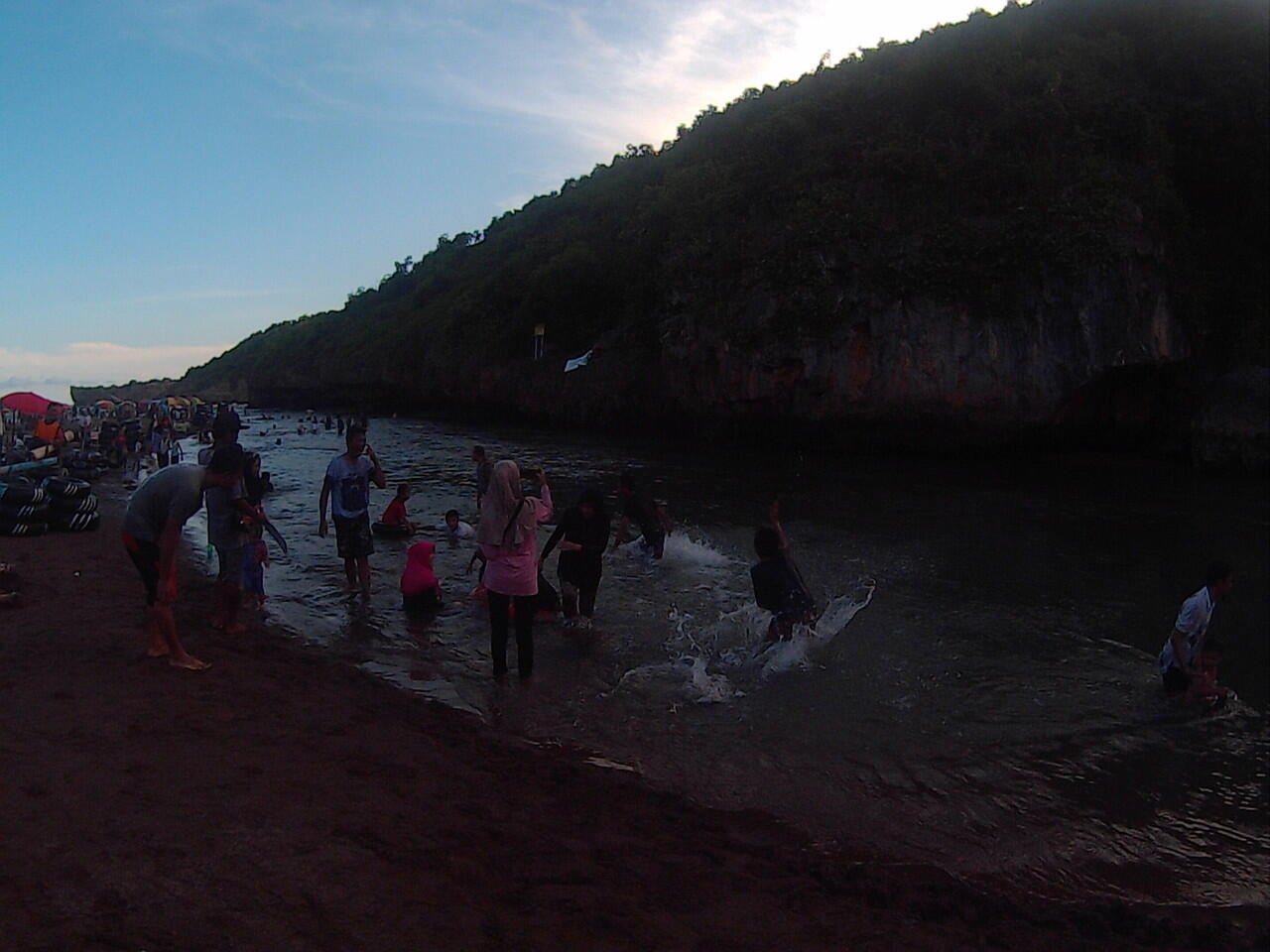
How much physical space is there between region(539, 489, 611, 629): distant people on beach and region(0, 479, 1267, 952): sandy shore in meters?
3.10

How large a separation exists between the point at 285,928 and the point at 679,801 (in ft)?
8.80

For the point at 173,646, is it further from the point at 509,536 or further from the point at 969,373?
the point at 969,373

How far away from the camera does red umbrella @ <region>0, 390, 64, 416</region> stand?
→ 105ft

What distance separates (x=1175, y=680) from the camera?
787 centimetres

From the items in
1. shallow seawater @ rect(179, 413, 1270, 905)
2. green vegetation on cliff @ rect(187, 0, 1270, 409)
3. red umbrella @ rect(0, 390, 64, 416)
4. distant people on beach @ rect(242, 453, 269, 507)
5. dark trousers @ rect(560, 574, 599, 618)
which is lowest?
shallow seawater @ rect(179, 413, 1270, 905)

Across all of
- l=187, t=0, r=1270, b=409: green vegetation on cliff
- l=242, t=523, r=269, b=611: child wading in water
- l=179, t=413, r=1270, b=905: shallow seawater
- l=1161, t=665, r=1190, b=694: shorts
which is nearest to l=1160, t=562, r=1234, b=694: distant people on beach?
l=1161, t=665, r=1190, b=694: shorts

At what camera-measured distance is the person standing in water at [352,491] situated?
370 inches

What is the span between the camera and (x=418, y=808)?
15.8 feet

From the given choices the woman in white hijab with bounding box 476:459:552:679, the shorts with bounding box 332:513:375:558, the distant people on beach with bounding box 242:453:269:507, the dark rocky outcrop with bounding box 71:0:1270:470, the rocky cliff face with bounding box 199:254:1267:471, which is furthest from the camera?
the dark rocky outcrop with bounding box 71:0:1270:470

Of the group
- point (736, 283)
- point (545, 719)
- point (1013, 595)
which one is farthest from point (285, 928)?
point (736, 283)

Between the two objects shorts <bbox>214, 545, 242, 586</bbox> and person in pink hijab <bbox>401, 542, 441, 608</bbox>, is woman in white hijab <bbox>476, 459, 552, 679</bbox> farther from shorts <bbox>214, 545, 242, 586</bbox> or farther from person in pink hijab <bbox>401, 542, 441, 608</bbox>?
person in pink hijab <bbox>401, 542, 441, 608</bbox>

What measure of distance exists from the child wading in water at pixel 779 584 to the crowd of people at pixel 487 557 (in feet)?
0.04

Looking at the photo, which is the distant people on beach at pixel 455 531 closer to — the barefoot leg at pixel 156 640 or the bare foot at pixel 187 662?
the barefoot leg at pixel 156 640

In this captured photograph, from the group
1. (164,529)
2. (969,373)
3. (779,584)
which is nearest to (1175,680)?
(779,584)
